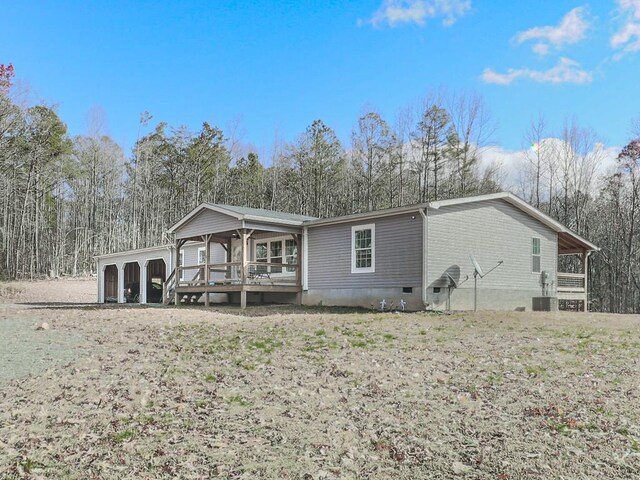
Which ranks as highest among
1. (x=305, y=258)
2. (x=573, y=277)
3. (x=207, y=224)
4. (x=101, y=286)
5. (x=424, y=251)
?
(x=207, y=224)

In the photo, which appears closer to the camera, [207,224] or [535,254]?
[207,224]

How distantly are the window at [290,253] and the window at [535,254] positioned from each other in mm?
8540

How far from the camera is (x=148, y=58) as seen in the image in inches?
902

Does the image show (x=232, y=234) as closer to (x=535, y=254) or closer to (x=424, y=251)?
(x=424, y=251)

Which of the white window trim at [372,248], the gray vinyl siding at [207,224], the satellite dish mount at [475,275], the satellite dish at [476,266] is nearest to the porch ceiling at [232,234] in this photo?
the gray vinyl siding at [207,224]

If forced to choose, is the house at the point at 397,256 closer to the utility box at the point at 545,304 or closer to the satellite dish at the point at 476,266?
the satellite dish at the point at 476,266

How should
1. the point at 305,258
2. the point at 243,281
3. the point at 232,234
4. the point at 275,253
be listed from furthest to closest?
the point at 275,253, the point at 232,234, the point at 305,258, the point at 243,281

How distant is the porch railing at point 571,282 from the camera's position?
20431mm

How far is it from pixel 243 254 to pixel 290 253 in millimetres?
2790

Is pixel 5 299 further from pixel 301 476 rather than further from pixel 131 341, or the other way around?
pixel 301 476

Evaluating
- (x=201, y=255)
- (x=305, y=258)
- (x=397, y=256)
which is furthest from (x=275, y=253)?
(x=397, y=256)

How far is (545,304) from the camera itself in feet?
60.4

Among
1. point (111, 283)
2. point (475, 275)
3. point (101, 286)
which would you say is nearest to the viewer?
point (475, 275)

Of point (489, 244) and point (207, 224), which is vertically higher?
point (207, 224)
